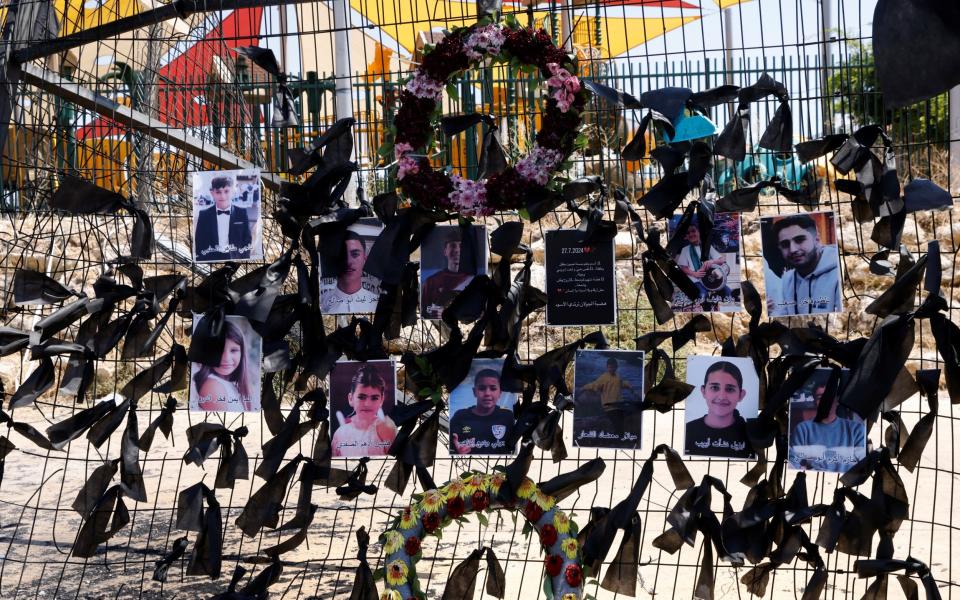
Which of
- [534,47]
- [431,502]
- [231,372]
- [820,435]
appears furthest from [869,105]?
[231,372]

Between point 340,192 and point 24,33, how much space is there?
151 centimetres

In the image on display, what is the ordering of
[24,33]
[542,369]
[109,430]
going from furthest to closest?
[24,33]
[109,430]
[542,369]

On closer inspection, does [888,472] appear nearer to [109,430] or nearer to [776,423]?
[776,423]

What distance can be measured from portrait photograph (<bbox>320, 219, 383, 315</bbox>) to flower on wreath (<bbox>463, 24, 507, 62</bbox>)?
2.18ft

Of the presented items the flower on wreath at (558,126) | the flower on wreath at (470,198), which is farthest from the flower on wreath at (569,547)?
the flower on wreath at (558,126)

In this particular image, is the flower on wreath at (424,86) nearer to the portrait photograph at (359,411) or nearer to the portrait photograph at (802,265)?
the portrait photograph at (359,411)

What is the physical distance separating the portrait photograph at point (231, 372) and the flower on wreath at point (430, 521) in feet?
2.34

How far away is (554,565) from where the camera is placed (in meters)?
3.32

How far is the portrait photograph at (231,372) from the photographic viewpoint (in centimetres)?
347

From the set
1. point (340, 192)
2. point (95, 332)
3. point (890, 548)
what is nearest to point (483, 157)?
point (340, 192)

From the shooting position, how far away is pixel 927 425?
10.2 feet

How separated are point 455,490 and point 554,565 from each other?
1.36ft

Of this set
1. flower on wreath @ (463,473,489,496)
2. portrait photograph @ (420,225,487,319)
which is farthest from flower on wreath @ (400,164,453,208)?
flower on wreath @ (463,473,489,496)

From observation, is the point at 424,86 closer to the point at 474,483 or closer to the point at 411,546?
the point at 474,483
